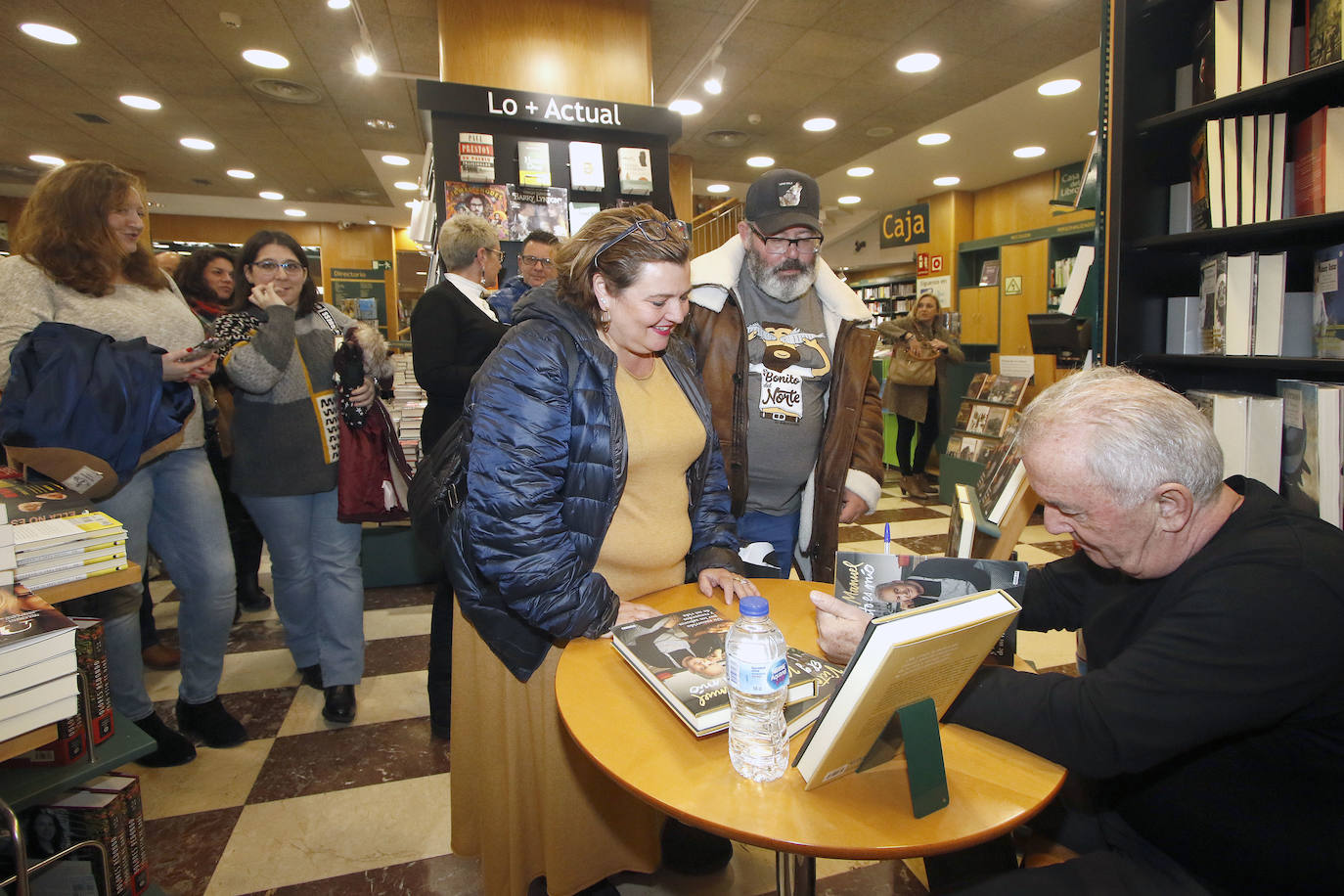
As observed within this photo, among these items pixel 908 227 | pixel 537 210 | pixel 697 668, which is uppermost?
pixel 908 227

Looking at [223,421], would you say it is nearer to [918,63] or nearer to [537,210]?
[537,210]

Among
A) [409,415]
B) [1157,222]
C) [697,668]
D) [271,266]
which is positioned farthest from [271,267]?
[1157,222]

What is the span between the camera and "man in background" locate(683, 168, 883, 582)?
1.96 metres

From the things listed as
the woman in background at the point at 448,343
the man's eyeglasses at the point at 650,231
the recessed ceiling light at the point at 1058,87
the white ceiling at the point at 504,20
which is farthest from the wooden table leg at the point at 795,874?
the recessed ceiling light at the point at 1058,87

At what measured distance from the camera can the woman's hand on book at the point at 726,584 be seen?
56.4 inches

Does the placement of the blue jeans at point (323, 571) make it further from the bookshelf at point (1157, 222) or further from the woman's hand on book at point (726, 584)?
the bookshelf at point (1157, 222)

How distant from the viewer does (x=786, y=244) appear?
6.51ft

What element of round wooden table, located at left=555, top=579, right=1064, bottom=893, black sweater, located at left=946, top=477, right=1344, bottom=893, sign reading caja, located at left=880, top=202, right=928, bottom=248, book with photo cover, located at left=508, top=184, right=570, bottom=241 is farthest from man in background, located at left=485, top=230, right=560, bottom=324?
sign reading caja, located at left=880, top=202, right=928, bottom=248

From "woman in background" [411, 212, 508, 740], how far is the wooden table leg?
133 centimetres

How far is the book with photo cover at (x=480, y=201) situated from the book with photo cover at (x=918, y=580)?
2.40 metres

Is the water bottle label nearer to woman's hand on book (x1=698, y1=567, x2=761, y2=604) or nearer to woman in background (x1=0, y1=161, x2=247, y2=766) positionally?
woman's hand on book (x1=698, y1=567, x2=761, y2=604)

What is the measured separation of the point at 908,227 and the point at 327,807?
718cm

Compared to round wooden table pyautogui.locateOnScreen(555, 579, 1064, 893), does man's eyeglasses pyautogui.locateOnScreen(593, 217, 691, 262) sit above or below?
above

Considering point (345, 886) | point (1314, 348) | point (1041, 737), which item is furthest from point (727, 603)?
point (1314, 348)
